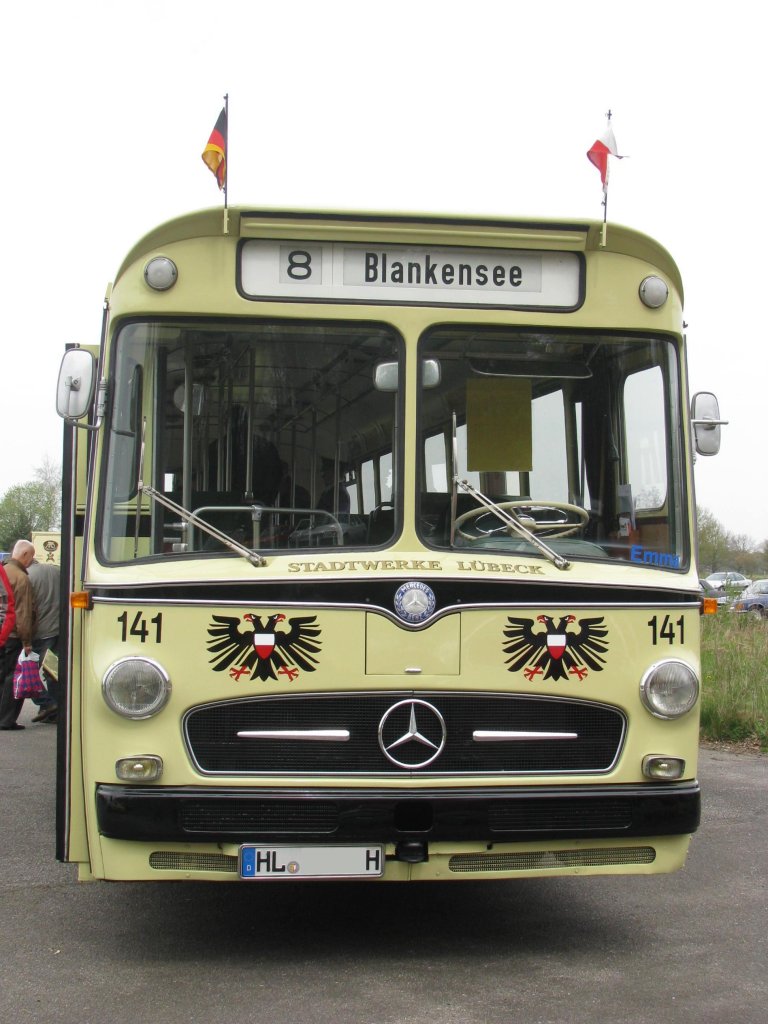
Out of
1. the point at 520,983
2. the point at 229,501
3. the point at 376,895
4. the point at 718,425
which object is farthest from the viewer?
the point at 376,895

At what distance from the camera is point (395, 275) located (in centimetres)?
546

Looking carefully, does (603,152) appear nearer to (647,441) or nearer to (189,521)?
(647,441)

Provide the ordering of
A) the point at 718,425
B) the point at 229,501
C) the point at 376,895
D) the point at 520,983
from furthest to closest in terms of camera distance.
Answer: the point at 376,895, the point at 718,425, the point at 229,501, the point at 520,983

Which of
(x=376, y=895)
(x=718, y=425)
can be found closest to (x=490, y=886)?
(x=376, y=895)

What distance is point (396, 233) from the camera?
215 inches

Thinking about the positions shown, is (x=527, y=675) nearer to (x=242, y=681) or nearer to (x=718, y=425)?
(x=242, y=681)

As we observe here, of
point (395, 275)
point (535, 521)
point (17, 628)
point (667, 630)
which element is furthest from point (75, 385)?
→ point (17, 628)

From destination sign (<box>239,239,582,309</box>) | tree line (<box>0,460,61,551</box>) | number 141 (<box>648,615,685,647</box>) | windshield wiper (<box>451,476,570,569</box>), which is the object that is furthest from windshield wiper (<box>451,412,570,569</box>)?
tree line (<box>0,460,61,551</box>)

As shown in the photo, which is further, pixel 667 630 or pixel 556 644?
pixel 667 630

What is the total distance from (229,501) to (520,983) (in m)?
2.15

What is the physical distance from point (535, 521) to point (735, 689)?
7968 millimetres

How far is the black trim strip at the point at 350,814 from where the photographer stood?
498cm

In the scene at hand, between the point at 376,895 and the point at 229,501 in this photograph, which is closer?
the point at 229,501

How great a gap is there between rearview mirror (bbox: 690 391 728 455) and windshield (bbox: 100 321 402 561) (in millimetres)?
1339
